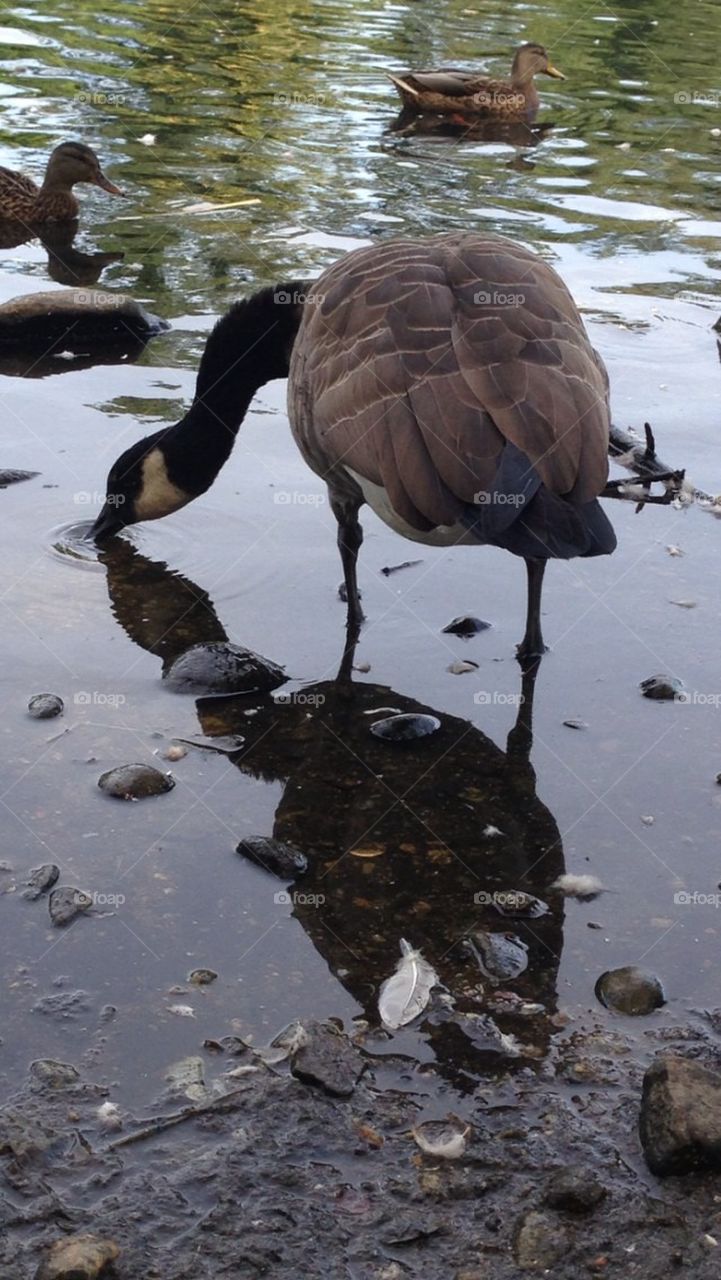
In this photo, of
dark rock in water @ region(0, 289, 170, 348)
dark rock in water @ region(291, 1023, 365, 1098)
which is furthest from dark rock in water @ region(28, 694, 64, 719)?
dark rock in water @ region(0, 289, 170, 348)

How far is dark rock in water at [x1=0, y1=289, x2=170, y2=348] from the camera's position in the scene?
8.72 m

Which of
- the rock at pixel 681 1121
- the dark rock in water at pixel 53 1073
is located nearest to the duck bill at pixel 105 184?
the dark rock in water at pixel 53 1073

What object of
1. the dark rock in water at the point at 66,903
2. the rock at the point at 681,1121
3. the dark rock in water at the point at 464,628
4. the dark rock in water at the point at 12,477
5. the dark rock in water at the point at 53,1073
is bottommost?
the dark rock in water at the point at 464,628

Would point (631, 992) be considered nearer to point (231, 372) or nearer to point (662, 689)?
point (662, 689)

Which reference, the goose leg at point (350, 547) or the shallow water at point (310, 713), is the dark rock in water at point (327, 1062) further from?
the goose leg at point (350, 547)

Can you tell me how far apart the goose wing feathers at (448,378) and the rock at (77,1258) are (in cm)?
239

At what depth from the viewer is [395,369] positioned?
15.8 ft

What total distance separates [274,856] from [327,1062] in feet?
3.17

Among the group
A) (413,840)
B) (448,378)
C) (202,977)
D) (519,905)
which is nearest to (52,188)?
(448,378)

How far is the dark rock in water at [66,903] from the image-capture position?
4012 millimetres

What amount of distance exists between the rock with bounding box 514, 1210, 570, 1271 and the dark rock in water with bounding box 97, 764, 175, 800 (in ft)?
6.73

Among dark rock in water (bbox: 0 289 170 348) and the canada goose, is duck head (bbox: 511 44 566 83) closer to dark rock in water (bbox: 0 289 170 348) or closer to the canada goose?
dark rock in water (bbox: 0 289 170 348)

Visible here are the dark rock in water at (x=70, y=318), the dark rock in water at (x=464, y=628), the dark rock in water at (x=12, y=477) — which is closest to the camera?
the dark rock in water at (x=464, y=628)

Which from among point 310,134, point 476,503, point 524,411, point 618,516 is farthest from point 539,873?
point 310,134
